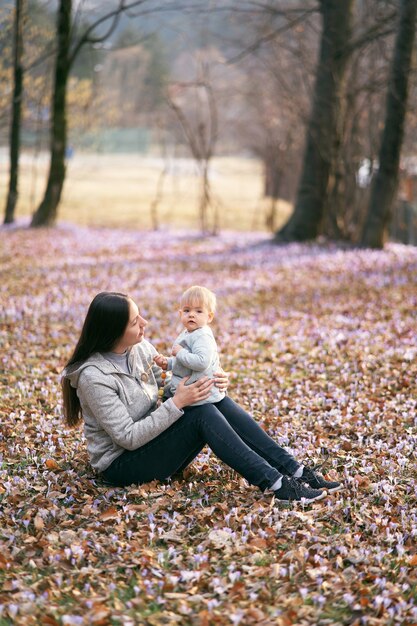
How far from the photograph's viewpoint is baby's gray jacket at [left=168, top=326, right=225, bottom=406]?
5277 mm

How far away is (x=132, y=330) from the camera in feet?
16.9

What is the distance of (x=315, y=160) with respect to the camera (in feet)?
63.6

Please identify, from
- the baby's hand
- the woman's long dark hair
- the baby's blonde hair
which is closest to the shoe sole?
the baby's hand

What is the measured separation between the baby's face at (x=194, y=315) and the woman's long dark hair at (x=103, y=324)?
49 cm

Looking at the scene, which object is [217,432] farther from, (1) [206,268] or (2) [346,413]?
(1) [206,268]

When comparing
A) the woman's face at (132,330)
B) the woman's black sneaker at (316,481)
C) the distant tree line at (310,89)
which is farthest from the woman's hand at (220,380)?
the distant tree line at (310,89)

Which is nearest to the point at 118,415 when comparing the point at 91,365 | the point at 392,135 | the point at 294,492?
the point at 91,365

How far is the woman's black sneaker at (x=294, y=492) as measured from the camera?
5227 mm

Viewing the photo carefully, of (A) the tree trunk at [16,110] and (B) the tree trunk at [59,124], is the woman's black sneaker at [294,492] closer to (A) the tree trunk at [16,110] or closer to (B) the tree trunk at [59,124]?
(B) the tree trunk at [59,124]

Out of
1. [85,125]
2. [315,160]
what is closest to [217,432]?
[315,160]

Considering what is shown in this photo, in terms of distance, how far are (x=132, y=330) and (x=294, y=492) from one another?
1621mm

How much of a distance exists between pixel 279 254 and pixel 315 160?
3063mm

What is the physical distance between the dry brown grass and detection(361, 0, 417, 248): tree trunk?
19.1 feet

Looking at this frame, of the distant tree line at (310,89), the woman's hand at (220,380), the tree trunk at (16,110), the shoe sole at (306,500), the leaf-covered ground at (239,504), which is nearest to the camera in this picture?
the leaf-covered ground at (239,504)
